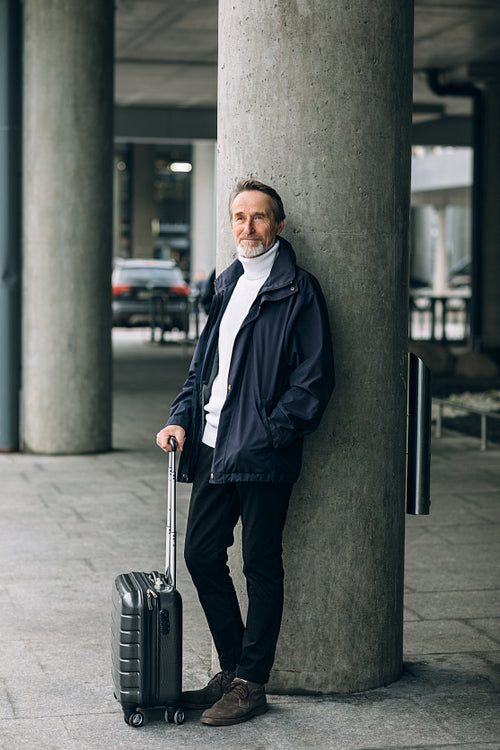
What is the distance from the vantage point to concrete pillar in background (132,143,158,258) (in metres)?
57.3

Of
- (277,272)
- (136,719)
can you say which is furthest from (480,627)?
(277,272)

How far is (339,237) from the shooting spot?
4688 millimetres

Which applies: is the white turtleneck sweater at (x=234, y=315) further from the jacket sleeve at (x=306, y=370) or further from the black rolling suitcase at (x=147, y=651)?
the black rolling suitcase at (x=147, y=651)

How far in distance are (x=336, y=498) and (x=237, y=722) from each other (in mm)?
891

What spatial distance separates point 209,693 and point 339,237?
175cm

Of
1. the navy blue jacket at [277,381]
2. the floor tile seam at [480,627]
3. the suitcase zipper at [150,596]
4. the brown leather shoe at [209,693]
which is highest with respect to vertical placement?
the navy blue jacket at [277,381]

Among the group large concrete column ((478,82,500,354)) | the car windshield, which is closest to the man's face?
large concrete column ((478,82,500,354))

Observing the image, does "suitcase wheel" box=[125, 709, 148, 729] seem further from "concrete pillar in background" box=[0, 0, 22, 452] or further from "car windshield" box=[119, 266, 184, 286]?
"car windshield" box=[119, 266, 184, 286]

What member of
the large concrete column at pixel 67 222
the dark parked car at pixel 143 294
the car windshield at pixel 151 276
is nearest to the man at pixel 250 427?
the large concrete column at pixel 67 222

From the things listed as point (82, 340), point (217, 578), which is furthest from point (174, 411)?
point (82, 340)

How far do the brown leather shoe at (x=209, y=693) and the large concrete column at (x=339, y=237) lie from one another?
24cm

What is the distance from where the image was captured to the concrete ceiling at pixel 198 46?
16531mm

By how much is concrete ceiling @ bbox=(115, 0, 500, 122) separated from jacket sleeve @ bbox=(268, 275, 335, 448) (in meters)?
12.0

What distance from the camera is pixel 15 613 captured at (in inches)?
233
